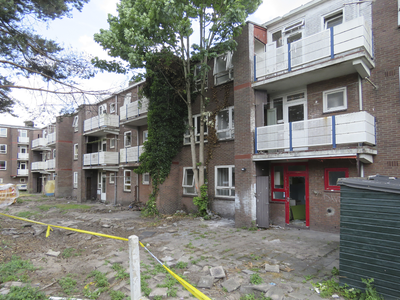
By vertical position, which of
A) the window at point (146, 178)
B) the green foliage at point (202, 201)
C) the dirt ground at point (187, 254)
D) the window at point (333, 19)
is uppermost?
the window at point (333, 19)

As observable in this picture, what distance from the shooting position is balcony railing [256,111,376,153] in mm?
8188

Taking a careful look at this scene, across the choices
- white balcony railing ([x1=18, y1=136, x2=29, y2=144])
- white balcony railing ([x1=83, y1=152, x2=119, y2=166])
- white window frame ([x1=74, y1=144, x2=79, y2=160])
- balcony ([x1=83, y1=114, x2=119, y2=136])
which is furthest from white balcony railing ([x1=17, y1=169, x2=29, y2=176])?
white balcony railing ([x1=83, y1=152, x2=119, y2=166])

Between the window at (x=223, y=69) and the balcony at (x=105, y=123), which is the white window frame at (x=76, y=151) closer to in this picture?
the balcony at (x=105, y=123)

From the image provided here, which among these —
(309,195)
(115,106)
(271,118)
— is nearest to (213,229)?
(309,195)

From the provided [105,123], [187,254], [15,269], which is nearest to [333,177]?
[187,254]

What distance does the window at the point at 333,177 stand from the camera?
9492mm

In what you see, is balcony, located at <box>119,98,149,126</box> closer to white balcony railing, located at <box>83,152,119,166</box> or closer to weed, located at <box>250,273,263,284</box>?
white balcony railing, located at <box>83,152,119,166</box>

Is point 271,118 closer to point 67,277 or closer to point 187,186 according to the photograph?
point 187,186

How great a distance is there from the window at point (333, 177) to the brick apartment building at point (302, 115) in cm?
4

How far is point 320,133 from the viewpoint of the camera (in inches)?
353

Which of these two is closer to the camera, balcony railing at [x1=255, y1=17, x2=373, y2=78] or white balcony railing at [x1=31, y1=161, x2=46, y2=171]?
balcony railing at [x1=255, y1=17, x2=373, y2=78]

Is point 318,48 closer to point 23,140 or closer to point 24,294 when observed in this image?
point 24,294

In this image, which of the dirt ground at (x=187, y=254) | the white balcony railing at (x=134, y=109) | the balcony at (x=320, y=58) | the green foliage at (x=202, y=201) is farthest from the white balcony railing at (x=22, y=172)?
the balcony at (x=320, y=58)

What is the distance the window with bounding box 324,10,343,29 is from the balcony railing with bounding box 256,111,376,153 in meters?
4.26
